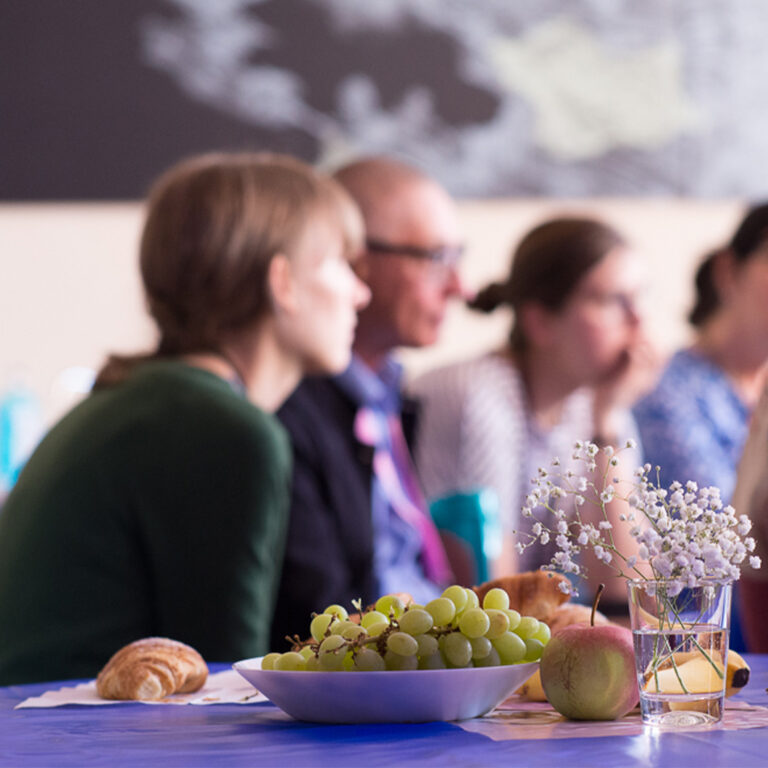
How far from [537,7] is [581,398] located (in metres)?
1.83

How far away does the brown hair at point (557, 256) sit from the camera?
134 inches

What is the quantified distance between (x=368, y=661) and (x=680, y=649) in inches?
8.7

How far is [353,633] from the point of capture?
2.93ft

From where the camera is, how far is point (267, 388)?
2.03 metres

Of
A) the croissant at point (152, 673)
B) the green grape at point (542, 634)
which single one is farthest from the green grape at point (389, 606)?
the croissant at point (152, 673)

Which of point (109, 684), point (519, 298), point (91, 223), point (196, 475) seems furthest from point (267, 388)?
point (91, 223)

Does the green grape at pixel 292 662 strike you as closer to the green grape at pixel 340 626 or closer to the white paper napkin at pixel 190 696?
the green grape at pixel 340 626

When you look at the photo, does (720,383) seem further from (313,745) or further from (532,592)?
(313,745)

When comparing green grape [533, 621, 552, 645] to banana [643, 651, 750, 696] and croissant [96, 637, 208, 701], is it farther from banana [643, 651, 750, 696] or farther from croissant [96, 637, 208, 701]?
croissant [96, 637, 208, 701]

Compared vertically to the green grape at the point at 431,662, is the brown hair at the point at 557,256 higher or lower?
higher

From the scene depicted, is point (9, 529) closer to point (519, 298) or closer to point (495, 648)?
point (495, 648)

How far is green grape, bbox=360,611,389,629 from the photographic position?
92 cm

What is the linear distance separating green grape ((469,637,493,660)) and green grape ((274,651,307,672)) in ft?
0.42

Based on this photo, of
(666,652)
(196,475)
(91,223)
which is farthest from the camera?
(91,223)
